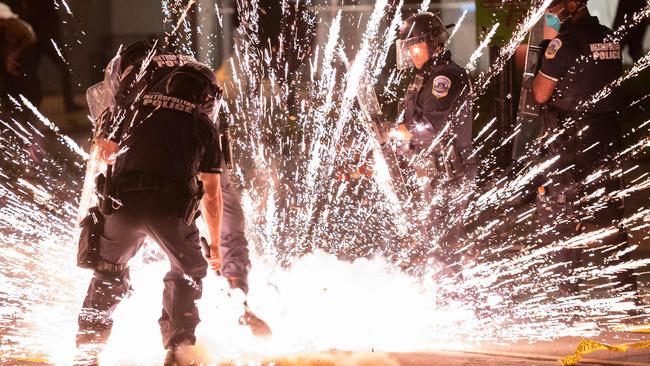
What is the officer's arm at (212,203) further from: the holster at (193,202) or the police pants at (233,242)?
the police pants at (233,242)

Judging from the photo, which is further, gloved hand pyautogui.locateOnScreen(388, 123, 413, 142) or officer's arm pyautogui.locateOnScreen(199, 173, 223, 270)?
gloved hand pyautogui.locateOnScreen(388, 123, 413, 142)

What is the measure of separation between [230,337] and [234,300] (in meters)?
0.25

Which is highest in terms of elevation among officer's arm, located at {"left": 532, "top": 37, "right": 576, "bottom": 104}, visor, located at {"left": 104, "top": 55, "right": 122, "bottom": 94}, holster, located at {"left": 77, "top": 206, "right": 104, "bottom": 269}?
officer's arm, located at {"left": 532, "top": 37, "right": 576, "bottom": 104}

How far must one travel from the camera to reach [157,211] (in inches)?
199

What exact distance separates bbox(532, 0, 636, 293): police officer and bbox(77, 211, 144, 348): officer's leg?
3153 mm

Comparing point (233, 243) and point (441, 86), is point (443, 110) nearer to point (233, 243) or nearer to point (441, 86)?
point (441, 86)

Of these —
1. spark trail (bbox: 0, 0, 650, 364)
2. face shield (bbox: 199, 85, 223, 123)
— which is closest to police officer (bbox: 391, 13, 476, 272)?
spark trail (bbox: 0, 0, 650, 364)

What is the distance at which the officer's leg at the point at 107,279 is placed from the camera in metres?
5.09

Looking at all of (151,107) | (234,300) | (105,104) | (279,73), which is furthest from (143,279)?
(279,73)

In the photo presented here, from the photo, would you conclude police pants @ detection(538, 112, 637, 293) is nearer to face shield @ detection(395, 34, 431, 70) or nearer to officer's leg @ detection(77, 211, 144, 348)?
face shield @ detection(395, 34, 431, 70)

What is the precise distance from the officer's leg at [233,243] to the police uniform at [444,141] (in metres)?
1.60

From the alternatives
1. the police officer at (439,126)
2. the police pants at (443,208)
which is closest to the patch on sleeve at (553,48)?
the police officer at (439,126)

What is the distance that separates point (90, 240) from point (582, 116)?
11.8 ft

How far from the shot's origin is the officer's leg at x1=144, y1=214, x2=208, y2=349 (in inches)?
201
